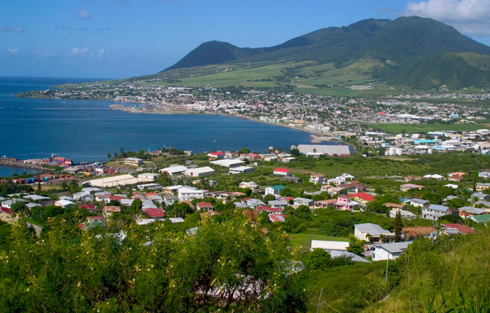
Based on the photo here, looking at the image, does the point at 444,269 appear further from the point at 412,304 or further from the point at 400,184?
the point at 400,184

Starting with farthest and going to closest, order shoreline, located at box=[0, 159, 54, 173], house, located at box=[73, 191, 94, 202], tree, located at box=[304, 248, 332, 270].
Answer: shoreline, located at box=[0, 159, 54, 173] → house, located at box=[73, 191, 94, 202] → tree, located at box=[304, 248, 332, 270]

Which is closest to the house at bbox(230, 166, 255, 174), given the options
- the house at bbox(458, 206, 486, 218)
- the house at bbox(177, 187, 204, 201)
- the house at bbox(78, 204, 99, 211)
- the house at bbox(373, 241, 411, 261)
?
the house at bbox(177, 187, 204, 201)

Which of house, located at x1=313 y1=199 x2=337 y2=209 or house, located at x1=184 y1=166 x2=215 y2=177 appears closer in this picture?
house, located at x1=313 y1=199 x2=337 y2=209

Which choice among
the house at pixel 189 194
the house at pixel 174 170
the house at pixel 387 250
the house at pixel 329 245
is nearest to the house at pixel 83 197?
the house at pixel 189 194

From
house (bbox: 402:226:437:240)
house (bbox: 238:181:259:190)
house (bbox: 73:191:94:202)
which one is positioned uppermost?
house (bbox: 402:226:437:240)

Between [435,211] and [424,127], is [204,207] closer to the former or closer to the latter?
[435,211]

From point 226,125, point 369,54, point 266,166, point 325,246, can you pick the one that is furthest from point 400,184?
point 369,54

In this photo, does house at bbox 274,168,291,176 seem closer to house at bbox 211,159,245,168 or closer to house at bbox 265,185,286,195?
house at bbox 211,159,245,168

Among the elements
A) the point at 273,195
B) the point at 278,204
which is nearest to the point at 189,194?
the point at 273,195
